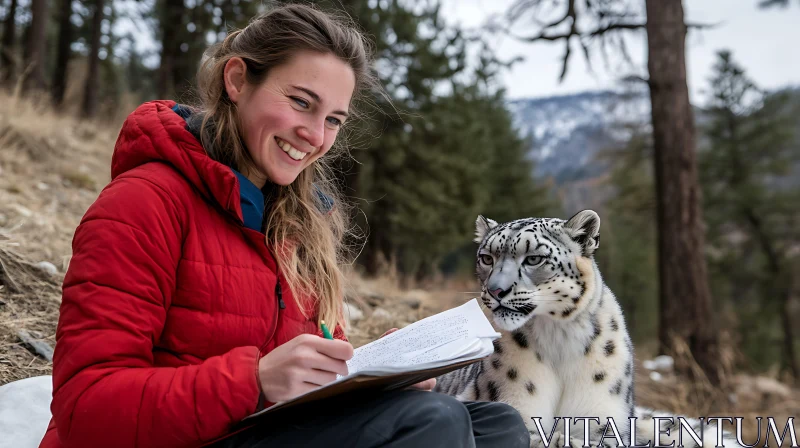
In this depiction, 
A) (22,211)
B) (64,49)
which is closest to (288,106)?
(22,211)

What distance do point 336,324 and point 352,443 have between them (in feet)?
2.63

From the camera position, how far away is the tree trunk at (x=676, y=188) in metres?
8.03

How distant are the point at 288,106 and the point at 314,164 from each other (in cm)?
51

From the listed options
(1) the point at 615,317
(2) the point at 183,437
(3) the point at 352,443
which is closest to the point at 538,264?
(1) the point at 615,317

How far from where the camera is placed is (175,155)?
1869 mm

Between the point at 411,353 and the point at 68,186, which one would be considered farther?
the point at 68,186

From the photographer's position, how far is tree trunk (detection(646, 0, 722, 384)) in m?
8.03

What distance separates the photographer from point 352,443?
5.47ft

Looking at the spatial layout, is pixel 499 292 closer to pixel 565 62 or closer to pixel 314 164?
pixel 314 164

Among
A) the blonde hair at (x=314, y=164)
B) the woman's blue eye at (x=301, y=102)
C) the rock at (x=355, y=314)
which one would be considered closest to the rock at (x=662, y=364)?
the rock at (x=355, y=314)

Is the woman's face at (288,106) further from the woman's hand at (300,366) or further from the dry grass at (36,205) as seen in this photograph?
the dry grass at (36,205)

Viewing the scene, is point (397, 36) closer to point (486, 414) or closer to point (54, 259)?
point (54, 259)

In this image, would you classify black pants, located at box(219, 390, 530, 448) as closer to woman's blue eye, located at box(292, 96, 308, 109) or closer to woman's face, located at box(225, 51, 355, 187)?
woman's face, located at box(225, 51, 355, 187)

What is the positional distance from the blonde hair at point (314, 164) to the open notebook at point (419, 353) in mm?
315
